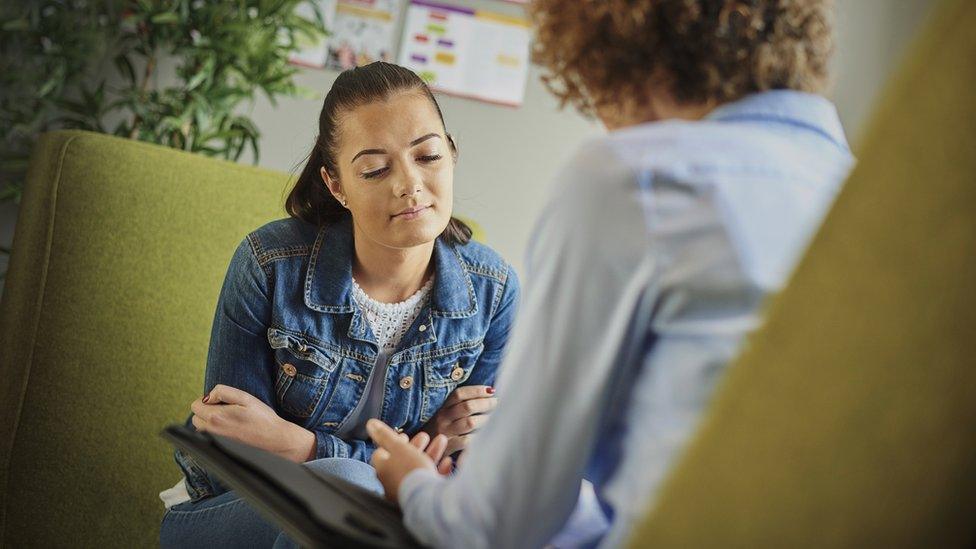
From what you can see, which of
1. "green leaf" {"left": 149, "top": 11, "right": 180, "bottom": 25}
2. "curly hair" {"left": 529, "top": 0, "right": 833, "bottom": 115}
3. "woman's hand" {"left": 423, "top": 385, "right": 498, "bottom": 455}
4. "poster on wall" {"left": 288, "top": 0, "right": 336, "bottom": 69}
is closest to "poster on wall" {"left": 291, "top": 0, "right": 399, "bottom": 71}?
"poster on wall" {"left": 288, "top": 0, "right": 336, "bottom": 69}

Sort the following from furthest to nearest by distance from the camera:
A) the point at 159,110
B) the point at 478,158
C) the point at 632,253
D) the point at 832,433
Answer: the point at 478,158 < the point at 159,110 < the point at 632,253 < the point at 832,433

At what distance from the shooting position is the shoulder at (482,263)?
61.1 inches

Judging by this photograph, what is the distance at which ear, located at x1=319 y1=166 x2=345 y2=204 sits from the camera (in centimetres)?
151

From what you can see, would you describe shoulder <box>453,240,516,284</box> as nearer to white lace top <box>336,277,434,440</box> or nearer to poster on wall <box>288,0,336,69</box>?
white lace top <box>336,277,434,440</box>

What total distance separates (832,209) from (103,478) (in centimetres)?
137

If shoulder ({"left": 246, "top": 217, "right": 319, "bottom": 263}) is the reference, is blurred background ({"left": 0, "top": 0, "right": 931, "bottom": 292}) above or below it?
above

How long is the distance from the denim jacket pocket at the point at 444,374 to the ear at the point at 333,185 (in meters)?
0.29

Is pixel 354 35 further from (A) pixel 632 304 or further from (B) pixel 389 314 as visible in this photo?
(A) pixel 632 304

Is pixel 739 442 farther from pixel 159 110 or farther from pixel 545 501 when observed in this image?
pixel 159 110

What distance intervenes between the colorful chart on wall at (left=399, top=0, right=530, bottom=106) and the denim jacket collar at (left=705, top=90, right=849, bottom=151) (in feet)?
7.12

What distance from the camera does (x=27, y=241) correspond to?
153cm

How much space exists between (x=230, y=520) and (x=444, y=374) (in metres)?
0.38

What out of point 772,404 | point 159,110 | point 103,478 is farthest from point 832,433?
point 159,110

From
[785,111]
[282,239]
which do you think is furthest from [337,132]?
[785,111]
